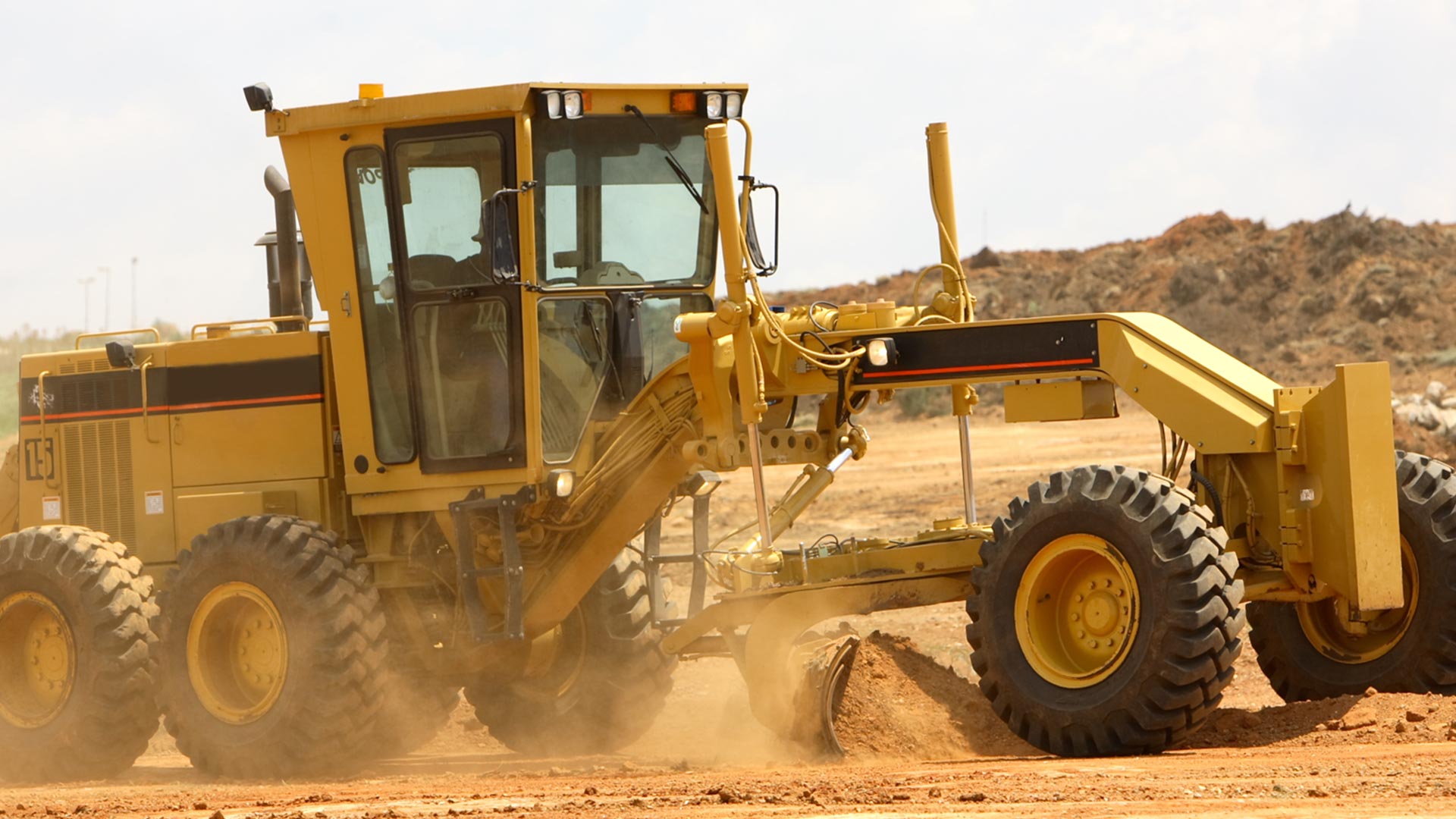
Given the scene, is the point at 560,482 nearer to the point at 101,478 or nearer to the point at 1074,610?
the point at 1074,610

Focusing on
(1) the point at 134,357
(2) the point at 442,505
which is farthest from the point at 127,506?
(2) the point at 442,505

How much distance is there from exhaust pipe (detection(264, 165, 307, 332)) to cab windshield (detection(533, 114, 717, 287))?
217 centimetres

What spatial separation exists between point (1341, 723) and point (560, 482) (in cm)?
399

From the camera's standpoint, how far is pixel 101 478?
38.4 feet

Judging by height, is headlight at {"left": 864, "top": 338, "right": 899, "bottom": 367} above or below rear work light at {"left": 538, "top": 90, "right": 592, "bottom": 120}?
below

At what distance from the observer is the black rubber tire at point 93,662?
1055cm

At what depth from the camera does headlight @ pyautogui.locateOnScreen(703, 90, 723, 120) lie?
1027 cm

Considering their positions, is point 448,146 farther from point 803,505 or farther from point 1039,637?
point 1039,637

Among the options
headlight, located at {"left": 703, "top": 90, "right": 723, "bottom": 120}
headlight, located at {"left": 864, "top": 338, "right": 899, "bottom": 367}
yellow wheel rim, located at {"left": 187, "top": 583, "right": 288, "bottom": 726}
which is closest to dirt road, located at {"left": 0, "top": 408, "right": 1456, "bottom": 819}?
yellow wheel rim, located at {"left": 187, "top": 583, "right": 288, "bottom": 726}

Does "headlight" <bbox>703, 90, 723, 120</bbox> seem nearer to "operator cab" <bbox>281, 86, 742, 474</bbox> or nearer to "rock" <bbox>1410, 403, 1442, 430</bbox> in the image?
"operator cab" <bbox>281, 86, 742, 474</bbox>

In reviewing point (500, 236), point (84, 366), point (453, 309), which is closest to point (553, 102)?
point (500, 236)

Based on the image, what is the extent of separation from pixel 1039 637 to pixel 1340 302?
37.6 m

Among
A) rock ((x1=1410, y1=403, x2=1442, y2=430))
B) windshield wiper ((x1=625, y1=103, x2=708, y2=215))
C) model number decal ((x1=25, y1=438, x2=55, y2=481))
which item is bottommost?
rock ((x1=1410, y1=403, x2=1442, y2=430))

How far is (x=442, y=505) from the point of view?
1032cm
